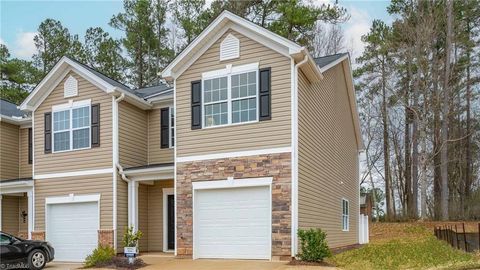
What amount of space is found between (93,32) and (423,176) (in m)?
24.5

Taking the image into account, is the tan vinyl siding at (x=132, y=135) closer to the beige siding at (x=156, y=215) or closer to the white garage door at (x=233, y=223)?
the beige siding at (x=156, y=215)

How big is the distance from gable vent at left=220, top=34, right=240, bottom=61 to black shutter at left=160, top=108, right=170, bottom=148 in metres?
4.14

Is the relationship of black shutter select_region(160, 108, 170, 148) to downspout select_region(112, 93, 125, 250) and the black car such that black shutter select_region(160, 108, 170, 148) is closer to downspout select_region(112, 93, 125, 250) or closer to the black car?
downspout select_region(112, 93, 125, 250)

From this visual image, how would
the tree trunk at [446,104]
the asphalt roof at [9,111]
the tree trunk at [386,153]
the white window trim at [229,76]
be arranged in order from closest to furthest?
the white window trim at [229,76] < the asphalt roof at [9,111] < the tree trunk at [446,104] < the tree trunk at [386,153]

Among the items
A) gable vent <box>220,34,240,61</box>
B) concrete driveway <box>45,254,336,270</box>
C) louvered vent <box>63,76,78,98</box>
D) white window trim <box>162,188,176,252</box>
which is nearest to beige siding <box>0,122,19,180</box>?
louvered vent <box>63,76,78,98</box>

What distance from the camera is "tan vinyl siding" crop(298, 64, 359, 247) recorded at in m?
14.2

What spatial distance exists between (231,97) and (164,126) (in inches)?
175

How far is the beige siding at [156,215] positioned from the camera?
17.5 metres

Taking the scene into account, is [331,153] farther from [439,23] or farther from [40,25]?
[40,25]

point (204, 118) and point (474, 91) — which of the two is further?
point (474, 91)

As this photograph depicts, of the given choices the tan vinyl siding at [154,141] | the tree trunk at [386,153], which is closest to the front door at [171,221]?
the tan vinyl siding at [154,141]

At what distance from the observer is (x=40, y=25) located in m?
35.2

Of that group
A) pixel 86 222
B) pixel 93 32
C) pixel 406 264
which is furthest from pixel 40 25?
pixel 406 264

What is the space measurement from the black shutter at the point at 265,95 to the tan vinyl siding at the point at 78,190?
5916mm
